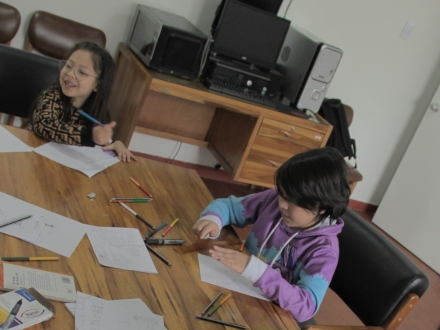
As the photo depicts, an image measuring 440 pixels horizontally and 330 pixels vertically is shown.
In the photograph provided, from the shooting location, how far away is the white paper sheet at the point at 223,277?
124 centimetres

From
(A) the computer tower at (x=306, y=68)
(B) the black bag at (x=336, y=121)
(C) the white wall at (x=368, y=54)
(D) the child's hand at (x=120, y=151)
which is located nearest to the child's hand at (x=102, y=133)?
(D) the child's hand at (x=120, y=151)

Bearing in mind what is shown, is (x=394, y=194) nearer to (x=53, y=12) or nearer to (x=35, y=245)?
(x=53, y=12)

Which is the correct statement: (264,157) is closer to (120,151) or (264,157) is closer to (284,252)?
(120,151)

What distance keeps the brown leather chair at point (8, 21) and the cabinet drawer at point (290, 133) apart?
1535 mm

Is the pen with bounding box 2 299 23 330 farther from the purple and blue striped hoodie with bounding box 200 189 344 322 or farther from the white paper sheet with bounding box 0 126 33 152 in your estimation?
the white paper sheet with bounding box 0 126 33 152

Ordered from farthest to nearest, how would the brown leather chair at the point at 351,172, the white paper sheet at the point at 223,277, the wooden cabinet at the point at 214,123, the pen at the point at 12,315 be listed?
the brown leather chair at the point at 351,172, the wooden cabinet at the point at 214,123, the white paper sheet at the point at 223,277, the pen at the point at 12,315

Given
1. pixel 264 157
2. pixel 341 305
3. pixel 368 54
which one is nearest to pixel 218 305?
pixel 341 305

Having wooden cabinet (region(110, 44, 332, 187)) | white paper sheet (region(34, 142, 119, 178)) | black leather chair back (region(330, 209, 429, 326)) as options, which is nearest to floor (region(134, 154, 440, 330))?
wooden cabinet (region(110, 44, 332, 187))

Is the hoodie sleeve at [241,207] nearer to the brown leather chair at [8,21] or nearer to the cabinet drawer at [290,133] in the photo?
the cabinet drawer at [290,133]

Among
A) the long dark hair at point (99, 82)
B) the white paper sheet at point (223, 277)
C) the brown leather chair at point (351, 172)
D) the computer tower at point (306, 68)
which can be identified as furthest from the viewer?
the brown leather chair at point (351, 172)

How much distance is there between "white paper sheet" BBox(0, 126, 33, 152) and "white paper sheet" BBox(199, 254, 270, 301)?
2.07ft

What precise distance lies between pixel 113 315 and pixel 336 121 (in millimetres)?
2732

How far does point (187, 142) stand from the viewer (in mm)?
3469

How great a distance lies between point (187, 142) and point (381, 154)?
5.73ft
